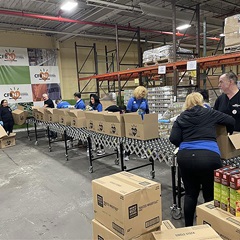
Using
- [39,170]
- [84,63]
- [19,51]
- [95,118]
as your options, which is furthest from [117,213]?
[84,63]

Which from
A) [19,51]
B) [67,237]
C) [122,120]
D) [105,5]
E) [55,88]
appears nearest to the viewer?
[67,237]

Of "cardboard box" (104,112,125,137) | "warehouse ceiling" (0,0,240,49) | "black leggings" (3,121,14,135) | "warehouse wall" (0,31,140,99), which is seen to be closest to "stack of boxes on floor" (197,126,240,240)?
"cardboard box" (104,112,125,137)

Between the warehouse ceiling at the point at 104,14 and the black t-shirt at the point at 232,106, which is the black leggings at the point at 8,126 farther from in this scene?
the black t-shirt at the point at 232,106

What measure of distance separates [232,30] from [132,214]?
3492mm

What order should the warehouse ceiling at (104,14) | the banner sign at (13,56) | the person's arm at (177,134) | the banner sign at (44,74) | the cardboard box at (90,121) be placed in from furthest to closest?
the banner sign at (44,74)
the banner sign at (13,56)
the warehouse ceiling at (104,14)
the cardboard box at (90,121)
the person's arm at (177,134)

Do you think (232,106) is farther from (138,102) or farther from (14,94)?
(14,94)

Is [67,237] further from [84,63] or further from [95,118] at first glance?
[84,63]

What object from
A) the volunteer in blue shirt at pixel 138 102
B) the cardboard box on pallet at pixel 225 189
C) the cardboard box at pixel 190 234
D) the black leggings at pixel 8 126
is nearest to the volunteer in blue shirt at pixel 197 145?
the cardboard box on pallet at pixel 225 189

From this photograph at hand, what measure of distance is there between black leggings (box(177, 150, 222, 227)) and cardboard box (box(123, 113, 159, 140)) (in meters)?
1.08

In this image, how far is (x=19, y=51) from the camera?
9227 mm

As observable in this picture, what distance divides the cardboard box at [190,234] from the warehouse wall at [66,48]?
31.0 feet

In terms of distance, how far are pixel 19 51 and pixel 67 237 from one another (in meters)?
8.55

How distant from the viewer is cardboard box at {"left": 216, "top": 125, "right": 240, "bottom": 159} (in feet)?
6.90

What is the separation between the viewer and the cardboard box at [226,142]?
6.90 feet
